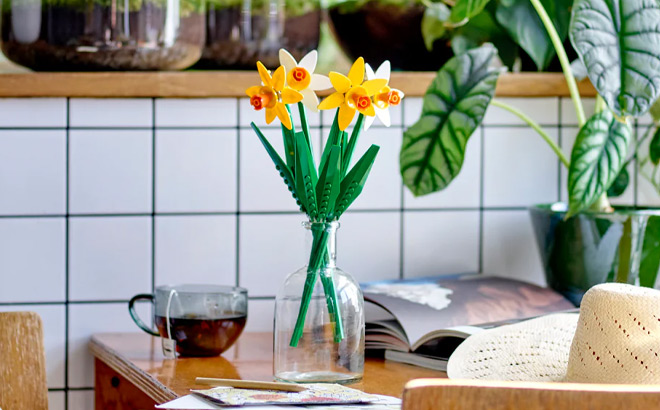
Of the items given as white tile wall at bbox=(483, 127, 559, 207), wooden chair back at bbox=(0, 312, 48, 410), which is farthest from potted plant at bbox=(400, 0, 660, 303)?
wooden chair back at bbox=(0, 312, 48, 410)

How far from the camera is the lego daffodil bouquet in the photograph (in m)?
0.97

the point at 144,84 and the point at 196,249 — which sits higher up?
the point at 144,84

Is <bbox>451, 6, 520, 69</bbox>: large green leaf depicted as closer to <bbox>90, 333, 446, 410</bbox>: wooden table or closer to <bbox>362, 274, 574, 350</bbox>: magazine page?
<bbox>362, 274, 574, 350</bbox>: magazine page

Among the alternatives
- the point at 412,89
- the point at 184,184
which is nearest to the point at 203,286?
the point at 184,184

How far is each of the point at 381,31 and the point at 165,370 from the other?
680mm

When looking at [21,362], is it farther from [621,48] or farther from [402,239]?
[621,48]

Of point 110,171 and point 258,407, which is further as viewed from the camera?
point 110,171

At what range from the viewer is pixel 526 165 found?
1538mm

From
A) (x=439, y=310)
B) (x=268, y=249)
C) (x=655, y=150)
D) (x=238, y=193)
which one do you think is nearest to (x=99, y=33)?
(x=238, y=193)

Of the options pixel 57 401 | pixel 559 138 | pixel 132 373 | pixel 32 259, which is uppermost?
pixel 559 138

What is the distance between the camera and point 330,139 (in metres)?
1.01

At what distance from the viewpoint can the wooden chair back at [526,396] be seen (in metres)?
0.60

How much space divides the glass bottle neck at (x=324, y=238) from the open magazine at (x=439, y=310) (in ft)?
0.62

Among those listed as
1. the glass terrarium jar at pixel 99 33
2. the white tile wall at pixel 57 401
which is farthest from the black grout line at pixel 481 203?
the white tile wall at pixel 57 401
